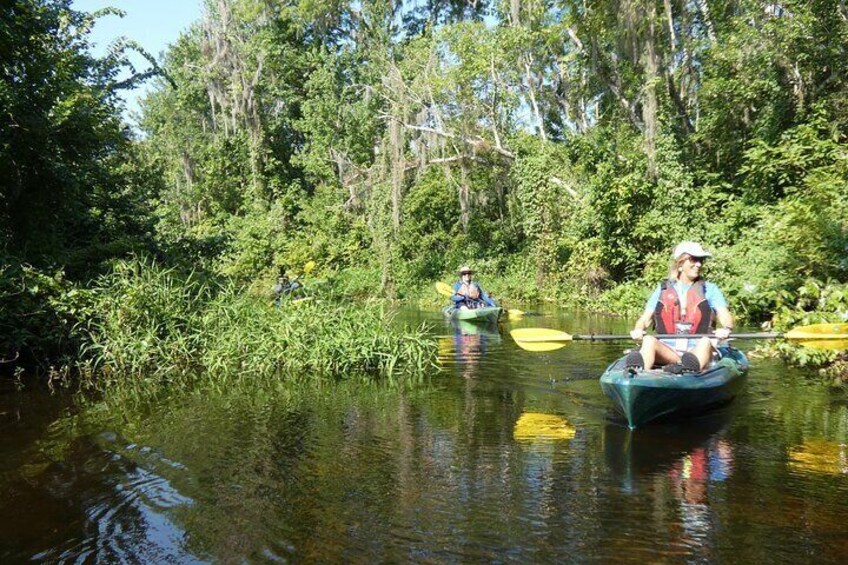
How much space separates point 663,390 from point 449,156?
19.7 m

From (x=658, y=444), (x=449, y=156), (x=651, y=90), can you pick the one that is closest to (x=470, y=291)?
(x=651, y=90)

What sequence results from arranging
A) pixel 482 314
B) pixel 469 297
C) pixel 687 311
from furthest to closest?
pixel 469 297 < pixel 482 314 < pixel 687 311

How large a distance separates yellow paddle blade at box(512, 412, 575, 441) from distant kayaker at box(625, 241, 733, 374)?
2.86 feet

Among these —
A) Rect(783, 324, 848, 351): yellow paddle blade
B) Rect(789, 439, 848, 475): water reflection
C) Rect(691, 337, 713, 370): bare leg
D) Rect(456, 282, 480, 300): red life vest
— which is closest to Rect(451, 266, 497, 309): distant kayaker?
Rect(456, 282, 480, 300): red life vest

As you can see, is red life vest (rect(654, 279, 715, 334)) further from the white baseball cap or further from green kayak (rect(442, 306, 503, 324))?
green kayak (rect(442, 306, 503, 324))

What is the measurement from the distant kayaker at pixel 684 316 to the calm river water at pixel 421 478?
0.65m

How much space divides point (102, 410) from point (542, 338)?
5217mm

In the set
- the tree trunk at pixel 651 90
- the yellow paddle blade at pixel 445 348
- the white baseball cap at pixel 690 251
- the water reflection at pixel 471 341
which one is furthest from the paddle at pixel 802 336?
the tree trunk at pixel 651 90

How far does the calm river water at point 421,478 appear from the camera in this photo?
3.96 m

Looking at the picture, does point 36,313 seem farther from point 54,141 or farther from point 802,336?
point 802,336

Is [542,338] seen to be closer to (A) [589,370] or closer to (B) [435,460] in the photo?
(A) [589,370]

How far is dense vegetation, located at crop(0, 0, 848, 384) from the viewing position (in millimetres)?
10219

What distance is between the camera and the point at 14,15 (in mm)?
9727

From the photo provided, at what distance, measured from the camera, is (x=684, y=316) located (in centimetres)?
691
